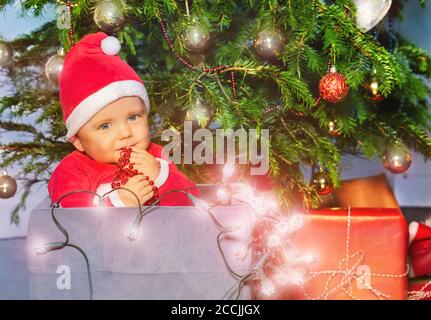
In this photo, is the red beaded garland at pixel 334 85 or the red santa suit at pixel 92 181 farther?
the red beaded garland at pixel 334 85

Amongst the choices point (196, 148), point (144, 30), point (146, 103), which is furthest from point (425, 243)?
point (144, 30)

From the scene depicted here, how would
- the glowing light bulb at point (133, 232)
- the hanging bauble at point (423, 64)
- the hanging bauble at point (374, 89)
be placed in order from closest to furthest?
the glowing light bulb at point (133, 232), the hanging bauble at point (374, 89), the hanging bauble at point (423, 64)

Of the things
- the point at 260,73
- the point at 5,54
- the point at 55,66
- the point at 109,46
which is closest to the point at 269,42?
the point at 260,73

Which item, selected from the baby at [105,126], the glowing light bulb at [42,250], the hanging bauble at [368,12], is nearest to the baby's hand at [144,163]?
the baby at [105,126]

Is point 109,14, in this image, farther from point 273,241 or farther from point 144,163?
point 273,241

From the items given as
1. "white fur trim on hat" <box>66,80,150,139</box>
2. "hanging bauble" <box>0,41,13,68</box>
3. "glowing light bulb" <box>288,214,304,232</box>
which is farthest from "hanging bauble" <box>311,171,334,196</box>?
"hanging bauble" <box>0,41,13,68</box>

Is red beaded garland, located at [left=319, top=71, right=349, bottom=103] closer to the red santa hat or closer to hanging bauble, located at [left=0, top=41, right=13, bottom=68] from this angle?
the red santa hat

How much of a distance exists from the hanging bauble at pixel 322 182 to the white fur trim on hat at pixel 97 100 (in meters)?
0.47

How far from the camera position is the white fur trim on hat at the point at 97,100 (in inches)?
36.8

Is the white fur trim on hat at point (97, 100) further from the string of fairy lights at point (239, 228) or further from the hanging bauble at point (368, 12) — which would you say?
the hanging bauble at point (368, 12)

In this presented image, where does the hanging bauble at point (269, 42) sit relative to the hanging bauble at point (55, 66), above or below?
above

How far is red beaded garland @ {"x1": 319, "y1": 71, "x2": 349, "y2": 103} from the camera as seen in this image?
1.03 m
